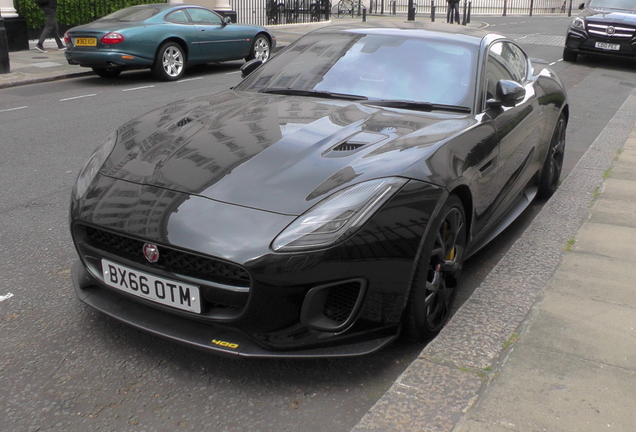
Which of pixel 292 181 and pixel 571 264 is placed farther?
pixel 571 264

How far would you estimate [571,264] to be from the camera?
4.02 m

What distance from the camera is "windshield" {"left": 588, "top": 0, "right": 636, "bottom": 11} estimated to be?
15.5 m

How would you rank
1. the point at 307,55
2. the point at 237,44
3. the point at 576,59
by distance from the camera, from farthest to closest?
the point at 576,59
the point at 237,44
the point at 307,55

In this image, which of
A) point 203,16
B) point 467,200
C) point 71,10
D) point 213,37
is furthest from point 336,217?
point 71,10

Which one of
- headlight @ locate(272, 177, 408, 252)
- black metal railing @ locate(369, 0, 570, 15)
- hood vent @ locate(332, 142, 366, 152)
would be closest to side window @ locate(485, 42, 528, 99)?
hood vent @ locate(332, 142, 366, 152)

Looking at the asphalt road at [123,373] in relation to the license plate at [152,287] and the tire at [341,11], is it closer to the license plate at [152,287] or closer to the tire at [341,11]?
the license plate at [152,287]

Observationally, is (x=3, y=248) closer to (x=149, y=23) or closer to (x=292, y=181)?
(x=292, y=181)

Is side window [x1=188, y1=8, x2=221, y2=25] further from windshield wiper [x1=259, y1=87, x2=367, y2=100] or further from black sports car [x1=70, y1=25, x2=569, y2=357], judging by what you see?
black sports car [x1=70, y1=25, x2=569, y2=357]

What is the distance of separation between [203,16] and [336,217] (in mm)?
11593

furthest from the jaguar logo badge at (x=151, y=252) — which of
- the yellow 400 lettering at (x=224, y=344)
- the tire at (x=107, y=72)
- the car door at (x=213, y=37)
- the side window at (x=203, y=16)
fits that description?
the side window at (x=203, y=16)

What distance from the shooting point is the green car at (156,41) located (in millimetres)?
11734

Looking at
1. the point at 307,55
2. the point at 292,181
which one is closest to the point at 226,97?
the point at 307,55

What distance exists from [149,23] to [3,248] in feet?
29.0

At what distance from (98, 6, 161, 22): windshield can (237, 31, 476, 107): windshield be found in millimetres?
8681
